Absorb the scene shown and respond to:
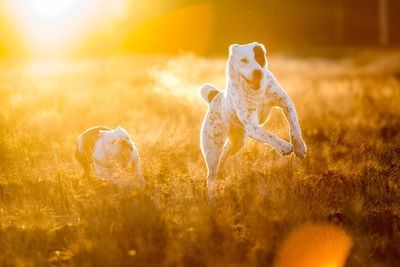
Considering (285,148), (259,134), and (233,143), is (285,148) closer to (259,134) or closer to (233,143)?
(259,134)

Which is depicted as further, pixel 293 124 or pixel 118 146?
pixel 118 146

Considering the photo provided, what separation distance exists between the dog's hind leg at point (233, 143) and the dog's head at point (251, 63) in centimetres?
79

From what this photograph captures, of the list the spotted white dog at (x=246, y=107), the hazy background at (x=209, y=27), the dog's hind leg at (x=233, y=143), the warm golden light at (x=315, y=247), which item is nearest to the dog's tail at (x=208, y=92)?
the spotted white dog at (x=246, y=107)

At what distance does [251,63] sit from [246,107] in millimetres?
455

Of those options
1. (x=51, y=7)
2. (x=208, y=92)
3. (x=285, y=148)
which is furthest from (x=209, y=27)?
(x=285, y=148)

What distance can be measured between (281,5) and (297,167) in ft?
142

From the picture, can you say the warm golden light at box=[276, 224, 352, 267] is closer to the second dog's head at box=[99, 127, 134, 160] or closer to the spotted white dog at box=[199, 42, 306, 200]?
the spotted white dog at box=[199, 42, 306, 200]

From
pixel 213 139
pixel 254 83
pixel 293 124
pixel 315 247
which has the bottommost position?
pixel 315 247

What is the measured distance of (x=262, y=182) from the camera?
15.0ft

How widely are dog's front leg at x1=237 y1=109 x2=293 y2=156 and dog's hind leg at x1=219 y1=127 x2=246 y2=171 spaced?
54 cm

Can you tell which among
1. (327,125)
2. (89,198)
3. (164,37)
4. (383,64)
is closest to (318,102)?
(327,125)

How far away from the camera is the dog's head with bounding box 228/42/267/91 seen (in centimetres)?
390

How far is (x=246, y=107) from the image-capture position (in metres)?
4.12

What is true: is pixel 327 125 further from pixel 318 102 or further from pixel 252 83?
pixel 252 83
